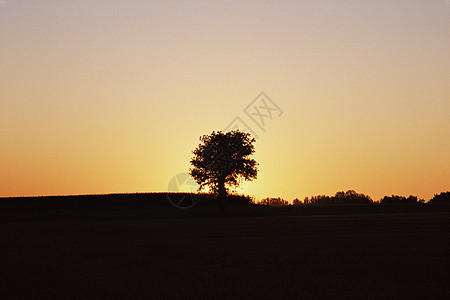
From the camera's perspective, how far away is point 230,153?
90188mm

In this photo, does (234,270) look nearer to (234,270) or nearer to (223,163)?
(234,270)

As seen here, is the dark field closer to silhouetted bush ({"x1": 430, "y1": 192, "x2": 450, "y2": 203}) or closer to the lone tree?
the lone tree

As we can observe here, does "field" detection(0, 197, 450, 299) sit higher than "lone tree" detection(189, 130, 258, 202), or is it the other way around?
"lone tree" detection(189, 130, 258, 202)

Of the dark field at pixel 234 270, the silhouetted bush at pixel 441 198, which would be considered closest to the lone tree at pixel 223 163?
the silhouetted bush at pixel 441 198

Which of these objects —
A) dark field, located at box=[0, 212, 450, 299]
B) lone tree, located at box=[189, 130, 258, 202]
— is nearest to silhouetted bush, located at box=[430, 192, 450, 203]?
lone tree, located at box=[189, 130, 258, 202]

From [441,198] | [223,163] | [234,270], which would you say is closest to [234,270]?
[234,270]

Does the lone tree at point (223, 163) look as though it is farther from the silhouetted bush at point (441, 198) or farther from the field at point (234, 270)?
the field at point (234, 270)

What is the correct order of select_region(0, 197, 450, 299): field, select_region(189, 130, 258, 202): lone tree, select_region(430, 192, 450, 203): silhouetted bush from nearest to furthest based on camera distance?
select_region(0, 197, 450, 299): field, select_region(189, 130, 258, 202): lone tree, select_region(430, 192, 450, 203): silhouetted bush

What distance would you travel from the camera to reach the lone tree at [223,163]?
293 ft

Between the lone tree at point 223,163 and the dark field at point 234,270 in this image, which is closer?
the dark field at point 234,270

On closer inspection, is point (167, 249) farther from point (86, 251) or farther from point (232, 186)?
point (232, 186)

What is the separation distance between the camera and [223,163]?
8912cm

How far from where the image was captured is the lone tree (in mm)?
89375

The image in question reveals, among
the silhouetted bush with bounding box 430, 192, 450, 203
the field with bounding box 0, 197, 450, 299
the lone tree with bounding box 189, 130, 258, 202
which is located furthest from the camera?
the silhouetted bush with bounding box 430, 192, 450, 203
